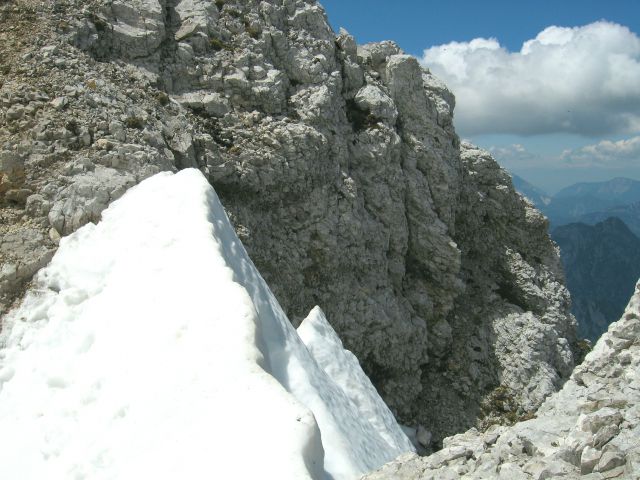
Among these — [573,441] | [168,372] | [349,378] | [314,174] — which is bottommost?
[349,378]

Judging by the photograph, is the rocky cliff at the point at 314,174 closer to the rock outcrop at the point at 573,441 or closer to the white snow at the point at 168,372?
the white snow at the point at 168,372

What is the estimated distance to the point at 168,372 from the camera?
38.4 feet

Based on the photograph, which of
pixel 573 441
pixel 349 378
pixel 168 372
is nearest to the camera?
pixel 573 441

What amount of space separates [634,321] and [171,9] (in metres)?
28.0

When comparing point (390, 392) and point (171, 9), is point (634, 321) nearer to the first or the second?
point (390, 392)

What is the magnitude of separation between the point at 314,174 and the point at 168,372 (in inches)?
795

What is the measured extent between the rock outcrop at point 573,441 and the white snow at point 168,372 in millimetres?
2434

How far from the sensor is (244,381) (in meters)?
10.8

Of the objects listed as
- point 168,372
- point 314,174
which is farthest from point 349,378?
point 314,174

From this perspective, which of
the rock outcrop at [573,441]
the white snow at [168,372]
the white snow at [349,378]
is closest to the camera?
the rock outcrop at [573,441]

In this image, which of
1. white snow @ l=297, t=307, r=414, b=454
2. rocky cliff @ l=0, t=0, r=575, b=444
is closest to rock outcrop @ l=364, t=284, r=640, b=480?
white snow @ l=297, t=307, r=414, b=454

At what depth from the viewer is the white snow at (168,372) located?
33.2ft

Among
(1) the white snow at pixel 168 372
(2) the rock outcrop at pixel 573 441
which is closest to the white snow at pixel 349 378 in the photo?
(1) the white snow at pixel 168 372

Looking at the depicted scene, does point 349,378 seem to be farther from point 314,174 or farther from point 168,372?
point 314,174
